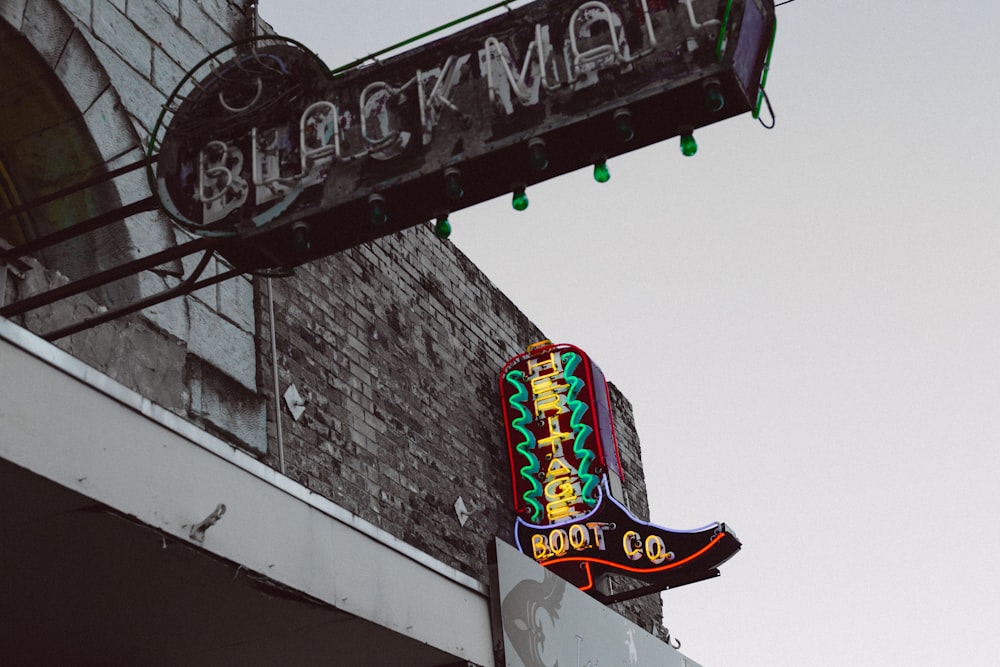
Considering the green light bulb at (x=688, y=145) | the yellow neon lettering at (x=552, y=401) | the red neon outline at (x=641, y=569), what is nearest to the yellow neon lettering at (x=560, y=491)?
the red neon outline at (x=641, y=569)

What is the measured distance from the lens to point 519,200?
498cm

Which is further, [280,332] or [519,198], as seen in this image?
[280,332]

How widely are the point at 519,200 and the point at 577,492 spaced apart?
19.5 ft

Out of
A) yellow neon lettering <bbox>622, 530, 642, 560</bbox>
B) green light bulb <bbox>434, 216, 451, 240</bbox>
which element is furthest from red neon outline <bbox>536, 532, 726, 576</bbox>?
green light bulb <bbox>434, 216, 451, 240</bbox>

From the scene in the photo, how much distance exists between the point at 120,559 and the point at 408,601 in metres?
1.44

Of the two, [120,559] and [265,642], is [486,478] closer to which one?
[265,642]

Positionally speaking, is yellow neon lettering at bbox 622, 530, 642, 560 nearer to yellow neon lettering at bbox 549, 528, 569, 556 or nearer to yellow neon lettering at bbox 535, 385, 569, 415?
yellow neon lettering at bbox 549, 528, 569, 556

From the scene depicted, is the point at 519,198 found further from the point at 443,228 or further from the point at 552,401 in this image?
the point at 552,401

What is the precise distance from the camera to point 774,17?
518 cm

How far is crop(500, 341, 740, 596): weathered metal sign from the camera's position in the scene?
986 cm

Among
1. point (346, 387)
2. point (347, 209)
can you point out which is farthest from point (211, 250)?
point (346, 387)

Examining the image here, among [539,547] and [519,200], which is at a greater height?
[539,547]

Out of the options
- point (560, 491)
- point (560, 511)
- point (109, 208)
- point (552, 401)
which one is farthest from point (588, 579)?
point (109, 208)

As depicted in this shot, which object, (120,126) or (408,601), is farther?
(120,126)
